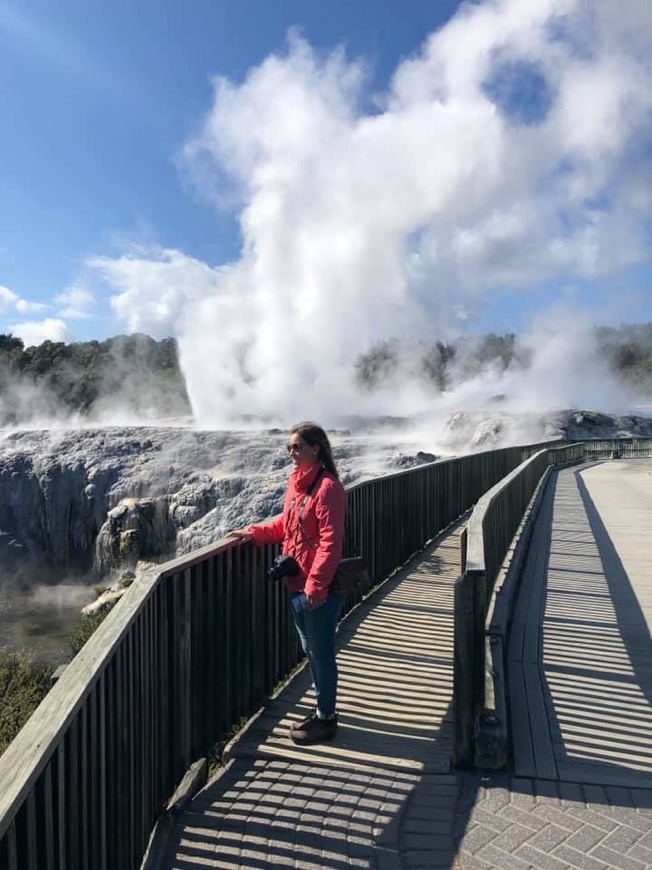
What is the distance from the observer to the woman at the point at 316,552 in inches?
158

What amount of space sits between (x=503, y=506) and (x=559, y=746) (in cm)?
401

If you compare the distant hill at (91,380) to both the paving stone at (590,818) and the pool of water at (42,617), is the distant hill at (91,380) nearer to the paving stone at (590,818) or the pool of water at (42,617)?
the pool of water at (42,617)

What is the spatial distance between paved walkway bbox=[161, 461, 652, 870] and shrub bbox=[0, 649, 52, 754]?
4.37 metres

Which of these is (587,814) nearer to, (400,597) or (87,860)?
(87,860)

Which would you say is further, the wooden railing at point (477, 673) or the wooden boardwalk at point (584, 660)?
the wooden boardwalk at point (584, 660)

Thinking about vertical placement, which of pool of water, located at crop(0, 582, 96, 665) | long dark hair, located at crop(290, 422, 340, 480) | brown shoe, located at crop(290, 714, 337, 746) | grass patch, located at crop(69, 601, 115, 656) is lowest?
pool of water, located at crop(0, 582, 96, 665)

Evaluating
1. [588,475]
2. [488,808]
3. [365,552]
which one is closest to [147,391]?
[588,475]

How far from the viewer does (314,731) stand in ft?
13.9

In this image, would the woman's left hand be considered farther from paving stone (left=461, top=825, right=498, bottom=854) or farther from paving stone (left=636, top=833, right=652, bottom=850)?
paving stone (left=636, top=833, right=652, bottom=850)

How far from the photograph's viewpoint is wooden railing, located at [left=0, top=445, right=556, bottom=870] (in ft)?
6.75

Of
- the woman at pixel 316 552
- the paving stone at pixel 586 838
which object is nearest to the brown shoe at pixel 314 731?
the woman at pixel 316 552

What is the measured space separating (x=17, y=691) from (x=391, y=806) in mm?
8670

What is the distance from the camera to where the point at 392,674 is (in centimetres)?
538

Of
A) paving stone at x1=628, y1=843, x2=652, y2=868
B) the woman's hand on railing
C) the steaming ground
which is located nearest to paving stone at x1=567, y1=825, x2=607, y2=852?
paving stone at x1=628, y1=843, x2=652, y2=868
